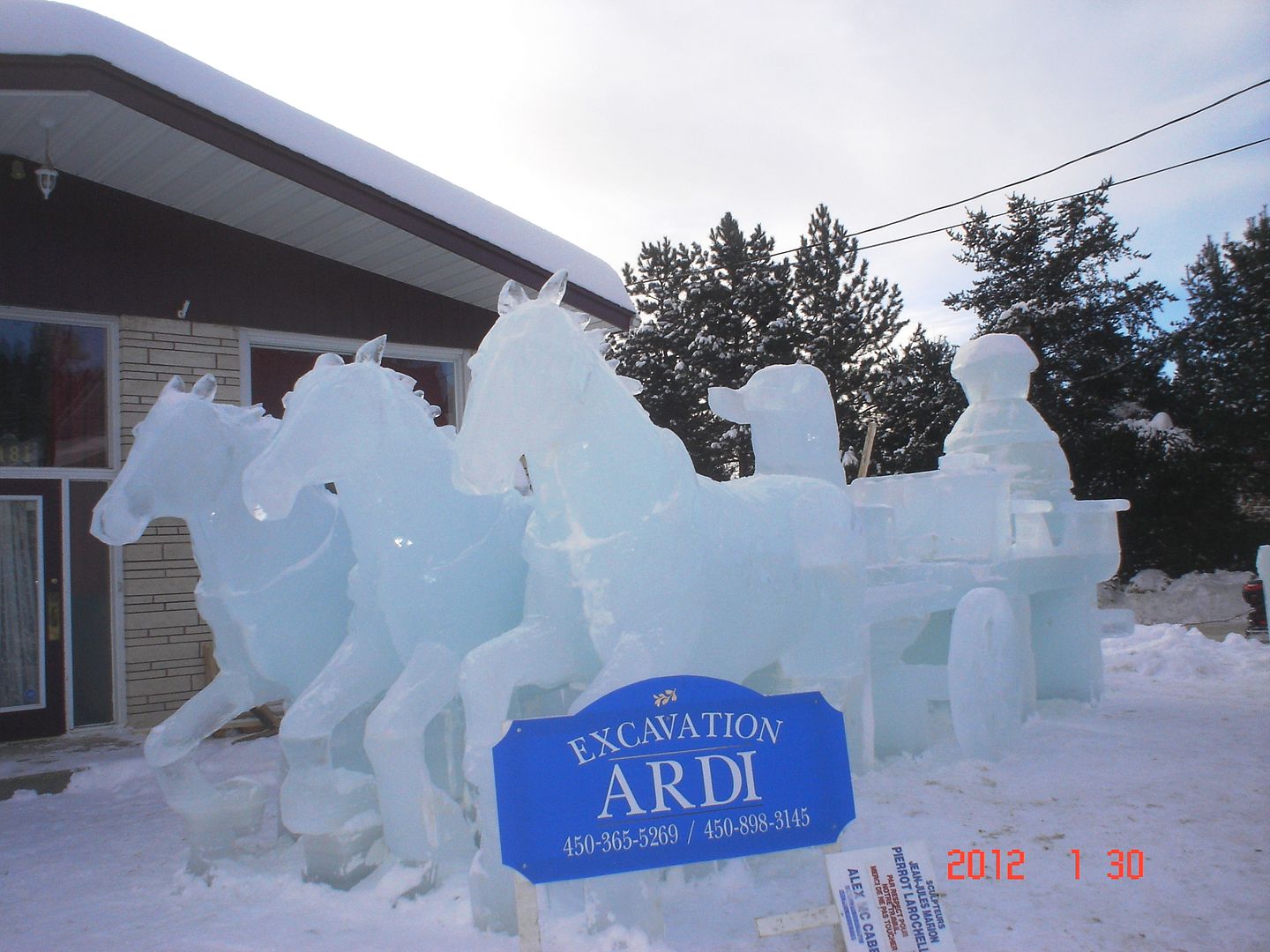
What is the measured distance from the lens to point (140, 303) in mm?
6660

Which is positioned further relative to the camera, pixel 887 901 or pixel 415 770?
pixel 415 770

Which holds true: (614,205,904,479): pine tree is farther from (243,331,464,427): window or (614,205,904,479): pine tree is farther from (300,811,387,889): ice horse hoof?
(300,811,387,889): ice horse hoof

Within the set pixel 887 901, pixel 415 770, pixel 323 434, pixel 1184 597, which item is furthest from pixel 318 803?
pixel 1184 597

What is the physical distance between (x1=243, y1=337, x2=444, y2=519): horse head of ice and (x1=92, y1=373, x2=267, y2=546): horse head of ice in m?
0.53

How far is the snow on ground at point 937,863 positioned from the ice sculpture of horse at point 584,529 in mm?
569

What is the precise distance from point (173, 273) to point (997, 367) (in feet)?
18.9

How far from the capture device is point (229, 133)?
564cm

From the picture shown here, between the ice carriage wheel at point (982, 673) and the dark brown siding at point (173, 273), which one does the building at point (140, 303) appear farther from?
the ice carriage wheel at point (982, 673)

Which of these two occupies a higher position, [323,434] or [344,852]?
[323,434]

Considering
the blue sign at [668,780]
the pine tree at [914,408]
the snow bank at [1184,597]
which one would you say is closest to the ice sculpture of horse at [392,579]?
the blue sign at [668,780]

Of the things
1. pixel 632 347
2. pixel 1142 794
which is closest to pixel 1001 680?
pixel 1142 794

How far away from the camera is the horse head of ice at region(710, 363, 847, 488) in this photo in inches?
168

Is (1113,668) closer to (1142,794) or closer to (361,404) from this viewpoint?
(1142,794)

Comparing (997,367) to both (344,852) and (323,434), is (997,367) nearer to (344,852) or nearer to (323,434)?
(323,434)
